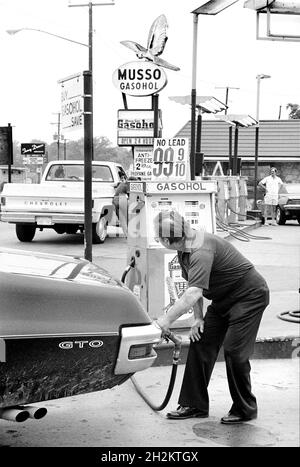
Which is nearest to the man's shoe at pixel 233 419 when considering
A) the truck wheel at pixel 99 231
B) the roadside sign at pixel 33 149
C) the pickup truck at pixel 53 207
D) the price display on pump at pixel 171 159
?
the price display on pump at pixel 171 159

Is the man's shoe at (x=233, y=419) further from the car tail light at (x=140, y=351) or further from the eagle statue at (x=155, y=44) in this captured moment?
the eagle statue at (x=155, y=44)

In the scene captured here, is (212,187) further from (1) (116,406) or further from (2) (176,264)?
(1) (116,406)

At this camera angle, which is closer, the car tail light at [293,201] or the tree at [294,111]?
the car tail light at [293,201]

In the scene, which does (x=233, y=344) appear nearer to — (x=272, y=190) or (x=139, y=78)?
(x=139, y=78)

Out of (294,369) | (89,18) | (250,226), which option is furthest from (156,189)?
(89,18)

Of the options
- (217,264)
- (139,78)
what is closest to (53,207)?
(139,78)

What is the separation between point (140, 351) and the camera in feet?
13.0

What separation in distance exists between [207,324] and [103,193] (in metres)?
11.5

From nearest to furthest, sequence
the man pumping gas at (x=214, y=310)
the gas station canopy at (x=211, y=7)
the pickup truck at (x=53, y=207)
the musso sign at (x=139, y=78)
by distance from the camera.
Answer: the man pumping gas at (x=214, y=310) < the gas station canopy at (x=211, y=7) < the pickup truck at (x=53, y=207) < the musso sign at (x=139, y=78)

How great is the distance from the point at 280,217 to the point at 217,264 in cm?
1833

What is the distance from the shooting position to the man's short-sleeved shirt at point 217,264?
4.61 metres

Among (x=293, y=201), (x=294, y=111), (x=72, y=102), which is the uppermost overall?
(x=294, y=111)

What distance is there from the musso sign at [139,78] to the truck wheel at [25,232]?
13.0ft

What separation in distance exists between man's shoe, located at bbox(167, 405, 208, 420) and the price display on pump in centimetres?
537
